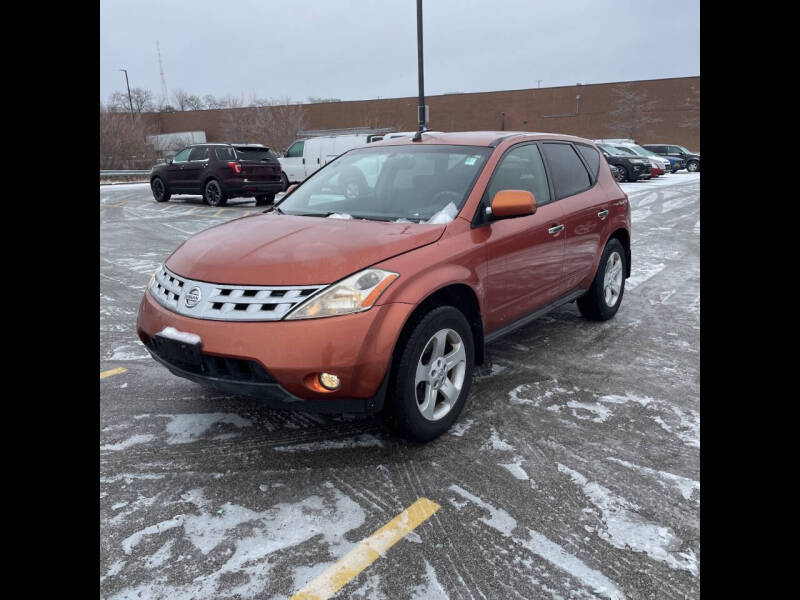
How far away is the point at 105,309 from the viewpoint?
19.5ft

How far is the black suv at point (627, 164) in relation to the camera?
24609 millimetres

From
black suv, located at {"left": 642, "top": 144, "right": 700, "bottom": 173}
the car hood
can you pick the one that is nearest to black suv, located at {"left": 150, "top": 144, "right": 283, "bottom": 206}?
the car hood

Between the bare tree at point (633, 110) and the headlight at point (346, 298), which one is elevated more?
the bare tree at point (633, 110)

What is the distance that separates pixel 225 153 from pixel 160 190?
2873 mm

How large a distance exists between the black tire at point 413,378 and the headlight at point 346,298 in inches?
12.5

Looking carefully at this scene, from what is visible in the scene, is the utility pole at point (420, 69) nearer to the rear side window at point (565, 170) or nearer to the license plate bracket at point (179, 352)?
the rear side window at point (565, 170)

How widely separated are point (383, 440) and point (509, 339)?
2.06m

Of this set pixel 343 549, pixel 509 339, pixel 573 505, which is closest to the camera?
pixel 343 549

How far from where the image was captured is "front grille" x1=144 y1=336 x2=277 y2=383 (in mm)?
2785

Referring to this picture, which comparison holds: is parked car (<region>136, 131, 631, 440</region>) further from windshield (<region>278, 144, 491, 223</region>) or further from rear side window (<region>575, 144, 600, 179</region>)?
rear side window (<region>575, 144, 600, 179</region>)

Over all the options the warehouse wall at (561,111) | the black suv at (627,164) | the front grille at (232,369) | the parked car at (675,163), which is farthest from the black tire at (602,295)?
the warehouse wall at (561,111)

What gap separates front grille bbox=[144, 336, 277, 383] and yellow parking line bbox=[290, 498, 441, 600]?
84 centimetres
